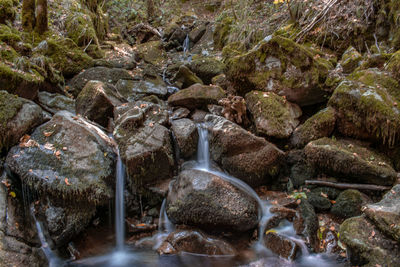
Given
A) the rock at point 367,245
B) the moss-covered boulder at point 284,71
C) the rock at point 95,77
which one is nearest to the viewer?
the rock at point 367,245

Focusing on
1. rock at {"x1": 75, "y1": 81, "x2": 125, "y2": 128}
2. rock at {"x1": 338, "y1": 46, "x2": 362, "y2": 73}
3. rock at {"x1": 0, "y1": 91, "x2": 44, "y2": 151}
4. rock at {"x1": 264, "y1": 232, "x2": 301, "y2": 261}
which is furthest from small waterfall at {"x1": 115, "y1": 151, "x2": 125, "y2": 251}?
rock at {"x1": 338, "y1": 46, "x2": 362, "y2": 73}

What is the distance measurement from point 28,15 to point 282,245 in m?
10.3

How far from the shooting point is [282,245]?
4.25 m

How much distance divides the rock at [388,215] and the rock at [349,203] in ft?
2.05

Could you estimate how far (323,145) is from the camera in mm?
4941

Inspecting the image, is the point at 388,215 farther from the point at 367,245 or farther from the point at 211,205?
the point at 211,205

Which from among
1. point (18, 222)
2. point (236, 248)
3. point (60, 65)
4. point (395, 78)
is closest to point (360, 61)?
point (395, 78)

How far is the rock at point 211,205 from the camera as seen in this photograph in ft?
14.8

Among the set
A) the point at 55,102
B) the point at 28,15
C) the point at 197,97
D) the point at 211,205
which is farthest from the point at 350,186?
the point at 28,15

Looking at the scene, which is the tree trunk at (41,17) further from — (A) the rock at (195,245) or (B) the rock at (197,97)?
(A) the rock at (195,245)

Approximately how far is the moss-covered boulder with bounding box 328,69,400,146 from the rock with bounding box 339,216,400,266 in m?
1.93

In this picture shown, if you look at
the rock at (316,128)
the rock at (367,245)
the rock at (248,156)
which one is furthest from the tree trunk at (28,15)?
the rock at (367,245)

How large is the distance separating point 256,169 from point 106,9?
16.1 meters

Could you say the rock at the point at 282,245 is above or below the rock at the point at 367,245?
below
